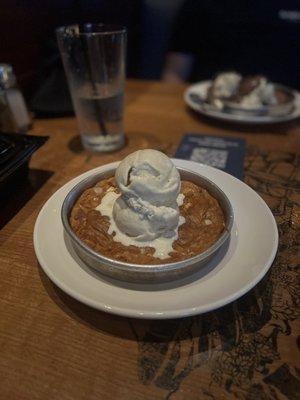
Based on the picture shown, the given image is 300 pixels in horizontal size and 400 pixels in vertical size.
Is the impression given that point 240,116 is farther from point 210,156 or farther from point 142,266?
point 142,266

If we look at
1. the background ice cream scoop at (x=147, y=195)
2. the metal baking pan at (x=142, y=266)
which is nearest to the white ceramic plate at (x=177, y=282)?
the metal baking pan at (x=142, y=266)

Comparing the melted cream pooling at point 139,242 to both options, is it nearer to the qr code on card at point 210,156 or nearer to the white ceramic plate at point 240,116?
the qr code on card at point 210,156

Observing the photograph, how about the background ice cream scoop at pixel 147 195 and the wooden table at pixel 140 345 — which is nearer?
the wooden table at pixel 140 345

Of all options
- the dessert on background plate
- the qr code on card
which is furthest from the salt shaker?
the dessert on background plate

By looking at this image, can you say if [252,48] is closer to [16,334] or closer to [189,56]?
[189,56]

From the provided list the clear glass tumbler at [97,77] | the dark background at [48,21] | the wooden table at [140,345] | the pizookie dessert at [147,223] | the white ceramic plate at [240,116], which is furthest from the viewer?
the dark background at [48,21]

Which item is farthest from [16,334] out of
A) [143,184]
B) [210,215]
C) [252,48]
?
[252,48]

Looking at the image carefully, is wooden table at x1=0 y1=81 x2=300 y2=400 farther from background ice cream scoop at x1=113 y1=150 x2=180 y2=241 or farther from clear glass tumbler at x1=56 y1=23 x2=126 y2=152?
clear glass tumbler at x1=56 y1=23 x2=126 y2=152
